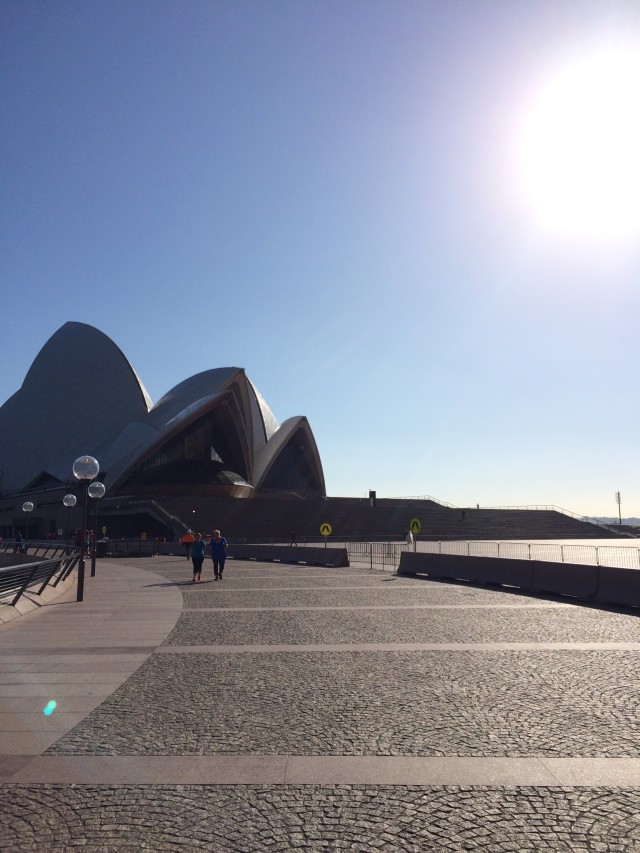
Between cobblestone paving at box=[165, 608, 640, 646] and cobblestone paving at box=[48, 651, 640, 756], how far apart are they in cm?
113

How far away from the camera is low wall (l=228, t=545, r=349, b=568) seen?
25.4 meters

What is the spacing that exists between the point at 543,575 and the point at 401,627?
616 cm

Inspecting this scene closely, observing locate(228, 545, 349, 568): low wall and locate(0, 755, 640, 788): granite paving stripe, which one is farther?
locate(228, 545, 349, 568): low wall

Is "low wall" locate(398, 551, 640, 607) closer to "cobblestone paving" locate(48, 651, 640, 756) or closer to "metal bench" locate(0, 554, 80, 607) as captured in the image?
"cobblestone paving" locate(48, 651, 640, 756)

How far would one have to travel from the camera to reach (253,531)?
4591 cm

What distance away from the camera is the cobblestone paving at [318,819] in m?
3.09

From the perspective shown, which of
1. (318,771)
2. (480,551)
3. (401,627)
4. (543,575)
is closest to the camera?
(318,771)

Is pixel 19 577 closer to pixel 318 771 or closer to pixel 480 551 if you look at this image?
pixel 318 771

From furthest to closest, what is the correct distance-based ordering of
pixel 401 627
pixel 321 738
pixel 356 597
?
pixel 356 597
pixel 401 627
pixel 321 738

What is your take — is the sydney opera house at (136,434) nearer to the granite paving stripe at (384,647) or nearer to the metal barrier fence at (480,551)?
the metal barrier fence at (480,551)

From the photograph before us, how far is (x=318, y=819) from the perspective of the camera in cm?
334

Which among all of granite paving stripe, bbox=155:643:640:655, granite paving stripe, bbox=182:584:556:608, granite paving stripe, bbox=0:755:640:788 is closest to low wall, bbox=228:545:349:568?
granite paving stripe, bbox=182:584:556:608

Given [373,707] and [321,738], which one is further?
[373,707]

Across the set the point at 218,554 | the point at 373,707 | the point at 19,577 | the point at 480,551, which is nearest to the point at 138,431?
the point at 480,551
